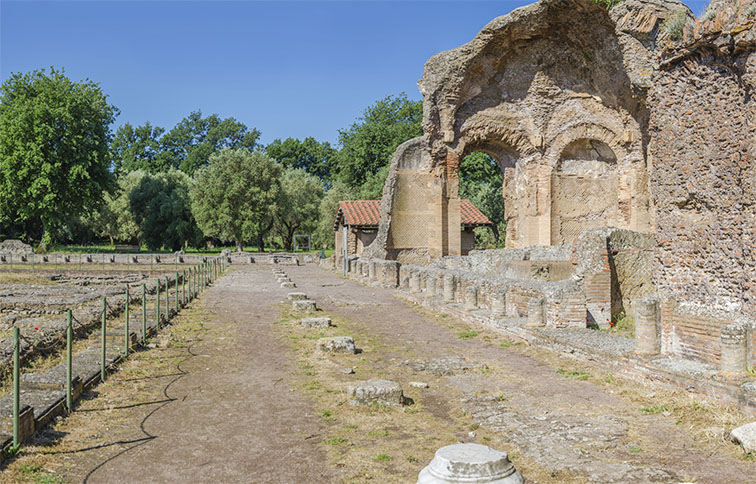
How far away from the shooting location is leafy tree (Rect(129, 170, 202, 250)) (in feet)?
173

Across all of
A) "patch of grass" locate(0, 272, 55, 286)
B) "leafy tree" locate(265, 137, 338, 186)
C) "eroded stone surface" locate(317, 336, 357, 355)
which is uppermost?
"leafy tree" locate(265, 137, 338, 186)

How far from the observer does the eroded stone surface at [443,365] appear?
8188 millimetres

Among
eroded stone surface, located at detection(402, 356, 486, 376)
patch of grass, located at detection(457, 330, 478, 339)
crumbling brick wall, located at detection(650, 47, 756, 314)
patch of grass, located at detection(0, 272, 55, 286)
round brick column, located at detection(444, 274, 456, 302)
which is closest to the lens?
crumbling brick wall, located at detection(650, 47, 756, 314)

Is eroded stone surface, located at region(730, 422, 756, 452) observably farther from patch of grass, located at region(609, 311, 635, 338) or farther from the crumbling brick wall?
patch of grass, located at region(609, 311, 635, 338)

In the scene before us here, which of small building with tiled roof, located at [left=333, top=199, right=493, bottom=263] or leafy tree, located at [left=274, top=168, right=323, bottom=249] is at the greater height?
leafy tree, located at [left=274, top=168, right=323, bottom=249]

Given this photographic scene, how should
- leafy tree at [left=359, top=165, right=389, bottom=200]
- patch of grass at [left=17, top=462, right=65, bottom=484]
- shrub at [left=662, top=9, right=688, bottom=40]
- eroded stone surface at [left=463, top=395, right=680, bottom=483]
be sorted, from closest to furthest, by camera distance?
patch of grass at [left=17, top=462, right=65, bottom=484], eroded stone surface at [left=463, top=395, right=680, bottom=483], shrub at [left=662, top=9, right=688, bottom=40], leafy tree at [left=359, top=165, right=389, bottom=200]

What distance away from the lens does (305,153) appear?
78375 mm

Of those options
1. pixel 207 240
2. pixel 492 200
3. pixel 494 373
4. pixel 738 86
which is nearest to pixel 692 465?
pixel 494 373

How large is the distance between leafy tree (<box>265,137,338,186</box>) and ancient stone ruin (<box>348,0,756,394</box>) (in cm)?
5118

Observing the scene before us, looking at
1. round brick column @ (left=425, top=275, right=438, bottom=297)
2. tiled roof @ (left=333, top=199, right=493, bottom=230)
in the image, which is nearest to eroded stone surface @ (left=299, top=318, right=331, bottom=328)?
round brick column @ (left=425, top=275, right=438, bottom=297)

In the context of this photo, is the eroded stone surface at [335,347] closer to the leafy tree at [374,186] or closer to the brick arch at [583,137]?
the brick arch at [583,137]

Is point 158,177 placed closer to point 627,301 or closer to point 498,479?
point 627,301

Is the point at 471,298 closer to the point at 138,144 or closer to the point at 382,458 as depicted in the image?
the point at 382,458

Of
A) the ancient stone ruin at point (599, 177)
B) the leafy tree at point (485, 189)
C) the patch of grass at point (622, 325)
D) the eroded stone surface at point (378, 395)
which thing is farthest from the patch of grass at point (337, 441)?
the leafy tree at point (485, 189)
